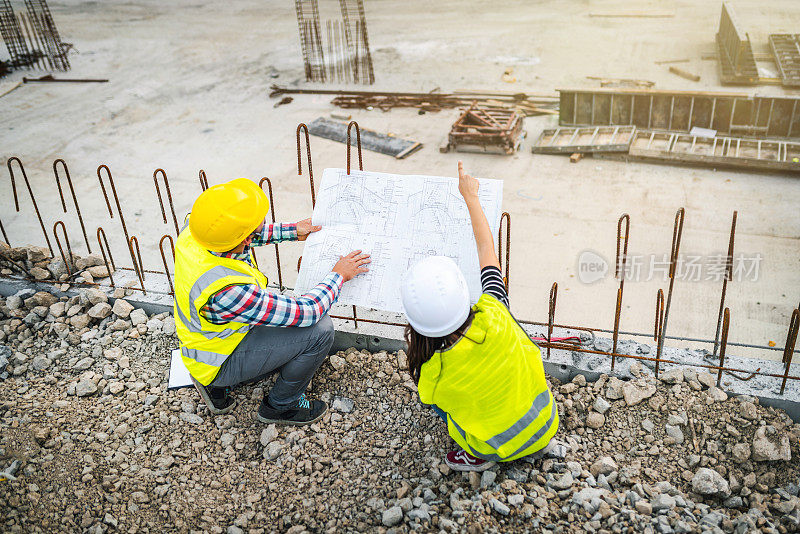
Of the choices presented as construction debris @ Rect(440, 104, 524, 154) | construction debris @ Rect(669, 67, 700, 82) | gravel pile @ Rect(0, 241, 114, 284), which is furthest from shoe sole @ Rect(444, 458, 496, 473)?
construction debris @ Rect(669, 67, 700, 82)

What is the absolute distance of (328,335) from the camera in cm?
373

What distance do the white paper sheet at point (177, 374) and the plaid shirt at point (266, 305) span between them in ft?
3.08

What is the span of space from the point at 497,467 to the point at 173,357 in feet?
7.36

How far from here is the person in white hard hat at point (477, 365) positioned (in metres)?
2.69

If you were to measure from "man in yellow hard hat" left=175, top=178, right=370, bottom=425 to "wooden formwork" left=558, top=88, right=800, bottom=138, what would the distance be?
23.1ft

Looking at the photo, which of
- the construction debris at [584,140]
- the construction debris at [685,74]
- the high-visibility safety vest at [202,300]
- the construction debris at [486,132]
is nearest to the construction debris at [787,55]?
the construction debris at [685,74]

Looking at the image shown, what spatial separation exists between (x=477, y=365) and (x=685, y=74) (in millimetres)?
10372

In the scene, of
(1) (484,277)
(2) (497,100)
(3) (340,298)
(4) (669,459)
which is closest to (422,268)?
(1) (484,277)

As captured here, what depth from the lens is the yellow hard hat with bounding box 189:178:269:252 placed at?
10.6 feet

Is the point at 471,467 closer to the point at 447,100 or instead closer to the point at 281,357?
the point at 281,357

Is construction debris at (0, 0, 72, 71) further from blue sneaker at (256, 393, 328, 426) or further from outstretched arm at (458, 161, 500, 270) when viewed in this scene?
outstretched arm at (458, 161, 500, 270)

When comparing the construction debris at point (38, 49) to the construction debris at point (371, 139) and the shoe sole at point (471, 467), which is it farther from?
the shoe sole at point (471, 467)

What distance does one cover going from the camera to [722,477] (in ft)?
10.5

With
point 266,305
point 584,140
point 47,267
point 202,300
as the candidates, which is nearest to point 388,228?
point 266,305
